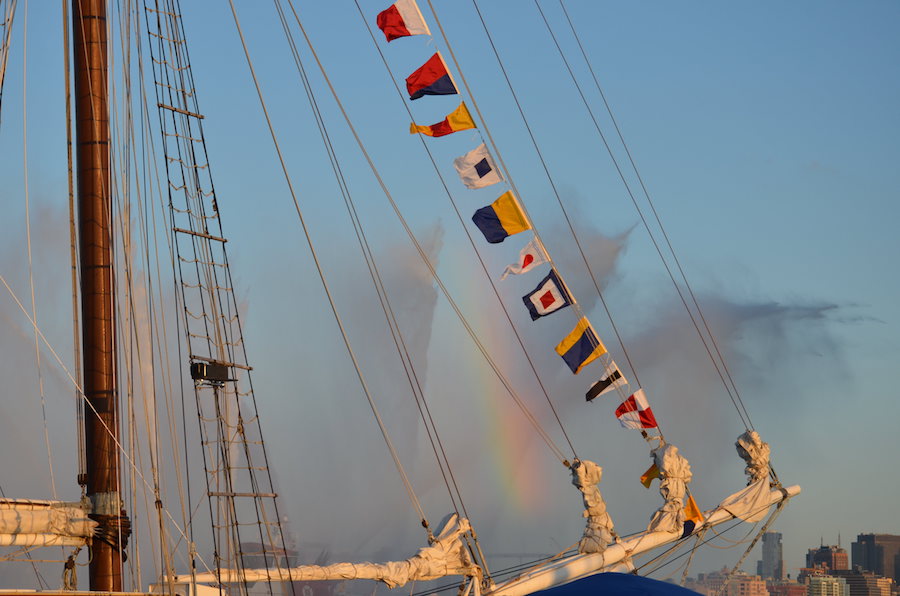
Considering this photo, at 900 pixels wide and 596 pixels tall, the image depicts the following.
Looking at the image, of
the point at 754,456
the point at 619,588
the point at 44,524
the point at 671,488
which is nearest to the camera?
the point at 619,588

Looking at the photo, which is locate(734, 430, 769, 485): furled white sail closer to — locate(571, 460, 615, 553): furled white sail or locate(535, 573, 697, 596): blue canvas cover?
locate(571, 460, 615, 553): furled white sail

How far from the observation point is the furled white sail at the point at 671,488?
30.7 metres

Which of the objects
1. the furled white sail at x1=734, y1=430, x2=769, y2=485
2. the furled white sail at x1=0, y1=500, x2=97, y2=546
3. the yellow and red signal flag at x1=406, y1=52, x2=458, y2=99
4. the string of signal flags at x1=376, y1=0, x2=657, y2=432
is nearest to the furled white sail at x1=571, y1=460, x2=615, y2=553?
the string of signal flags at x1=376, y1=0, x2=657, y2=432

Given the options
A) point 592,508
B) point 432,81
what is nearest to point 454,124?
point 432,81

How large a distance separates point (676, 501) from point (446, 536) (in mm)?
7275

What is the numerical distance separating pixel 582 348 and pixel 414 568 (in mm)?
7067

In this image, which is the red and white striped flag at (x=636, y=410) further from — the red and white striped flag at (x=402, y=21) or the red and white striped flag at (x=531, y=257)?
the red and white striped flag at (x=402, y=21)

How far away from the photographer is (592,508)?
29.8m

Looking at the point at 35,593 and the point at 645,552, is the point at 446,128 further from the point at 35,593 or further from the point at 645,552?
the point at 35,593

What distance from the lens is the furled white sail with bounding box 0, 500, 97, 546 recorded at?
22.0 m

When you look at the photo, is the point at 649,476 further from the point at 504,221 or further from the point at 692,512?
the point at 504,221

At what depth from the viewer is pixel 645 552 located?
3025 centimetres

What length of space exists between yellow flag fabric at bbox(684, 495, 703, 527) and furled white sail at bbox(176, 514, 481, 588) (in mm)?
7017

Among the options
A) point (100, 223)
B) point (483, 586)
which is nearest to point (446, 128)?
point (100, 223)
